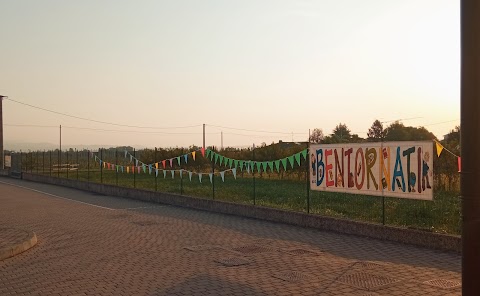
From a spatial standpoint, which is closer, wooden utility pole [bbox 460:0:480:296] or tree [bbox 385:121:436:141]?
wooden utility pole [bbox 460:0:480:296]

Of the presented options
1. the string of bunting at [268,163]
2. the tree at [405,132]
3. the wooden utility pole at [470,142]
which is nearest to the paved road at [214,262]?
the string of bunting at [268,163]

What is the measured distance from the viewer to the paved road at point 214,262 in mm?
7203

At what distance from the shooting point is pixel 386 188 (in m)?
11.5

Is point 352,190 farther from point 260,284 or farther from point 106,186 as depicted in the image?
point 106,186

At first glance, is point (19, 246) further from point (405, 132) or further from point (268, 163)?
point (405, 132)

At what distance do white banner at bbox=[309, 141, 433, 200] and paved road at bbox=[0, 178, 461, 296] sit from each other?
1.32 meters

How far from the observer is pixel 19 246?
33.3 ft

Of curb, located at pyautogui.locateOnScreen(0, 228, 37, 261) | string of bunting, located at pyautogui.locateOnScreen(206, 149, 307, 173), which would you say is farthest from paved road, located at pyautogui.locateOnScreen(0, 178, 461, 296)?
string of bunting, located at pyautogui.locateOnScreen(206, 149, 307, 173)

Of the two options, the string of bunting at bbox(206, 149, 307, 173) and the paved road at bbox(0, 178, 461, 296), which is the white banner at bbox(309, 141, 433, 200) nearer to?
the string of bunting at bbox(206, 149, 307, 173)

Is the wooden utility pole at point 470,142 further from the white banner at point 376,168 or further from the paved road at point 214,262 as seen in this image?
the white banner at point 376,168

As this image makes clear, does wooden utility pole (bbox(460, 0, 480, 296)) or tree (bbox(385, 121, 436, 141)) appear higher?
tree (bbox(385, 121, 436, 141))

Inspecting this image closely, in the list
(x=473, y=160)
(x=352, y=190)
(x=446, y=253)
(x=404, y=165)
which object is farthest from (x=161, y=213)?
(x=473, y=160)

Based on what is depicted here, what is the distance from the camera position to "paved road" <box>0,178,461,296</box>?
23.6 ft

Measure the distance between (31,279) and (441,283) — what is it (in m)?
6.31
